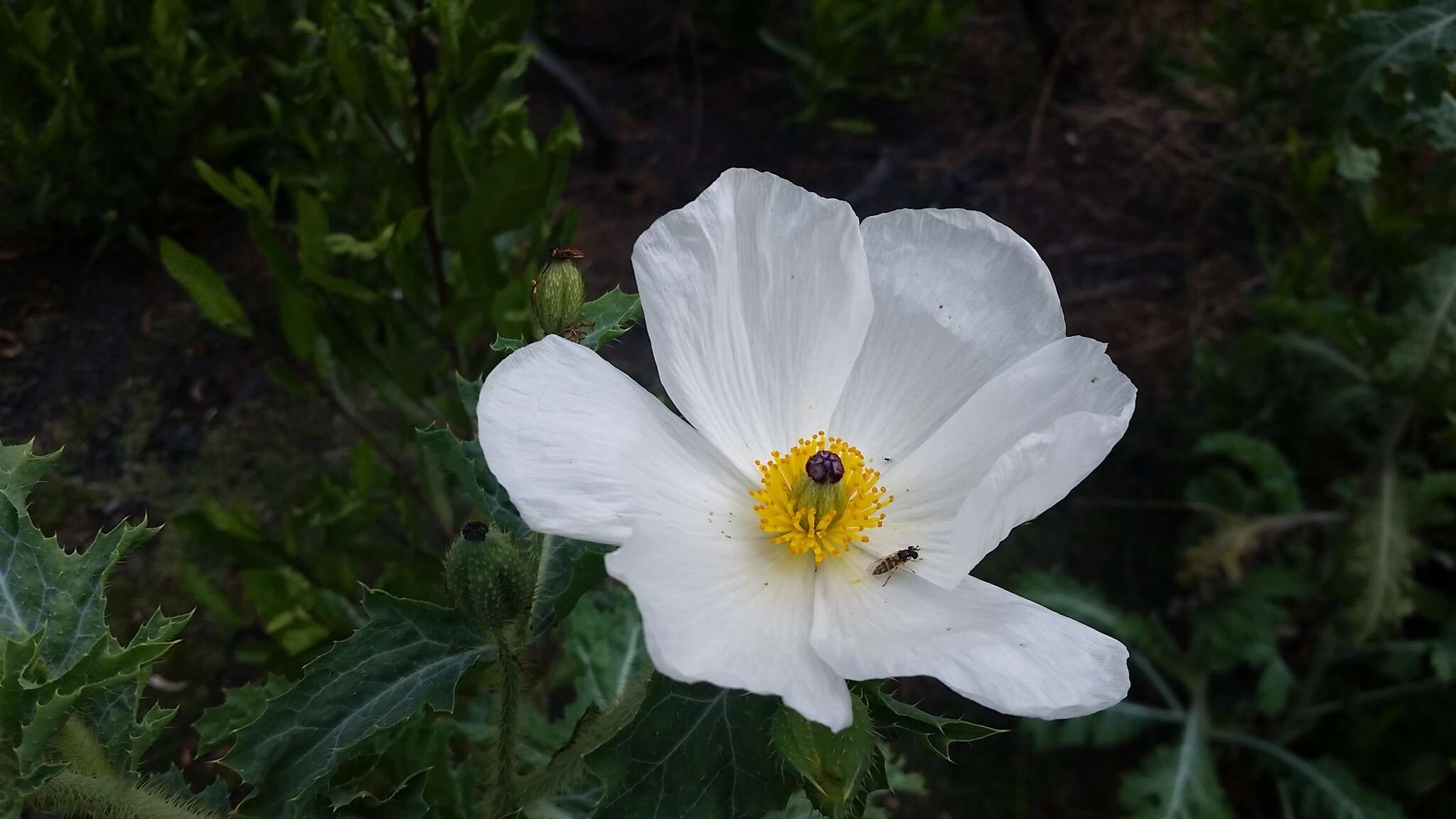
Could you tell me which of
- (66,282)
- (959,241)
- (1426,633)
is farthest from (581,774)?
(1426,633)

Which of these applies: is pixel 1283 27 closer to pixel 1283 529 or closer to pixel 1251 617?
pixel 1283 529

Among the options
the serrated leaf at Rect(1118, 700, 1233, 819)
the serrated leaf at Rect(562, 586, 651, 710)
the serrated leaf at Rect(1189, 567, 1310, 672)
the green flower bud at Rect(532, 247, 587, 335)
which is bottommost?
the serrated leaf at Rect(1118, 700, 1233, 819)

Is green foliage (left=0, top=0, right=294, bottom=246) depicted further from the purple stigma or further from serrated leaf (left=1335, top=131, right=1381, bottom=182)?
serrated leaf (left=1335, top=131, right=1381, bottom=182)

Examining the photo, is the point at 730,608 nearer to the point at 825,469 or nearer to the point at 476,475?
the point at 825,469

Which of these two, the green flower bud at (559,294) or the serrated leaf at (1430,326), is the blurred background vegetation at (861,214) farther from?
the green flower bud at (559,294)

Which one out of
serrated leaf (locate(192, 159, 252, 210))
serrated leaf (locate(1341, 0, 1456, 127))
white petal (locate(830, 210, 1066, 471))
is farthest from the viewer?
serrated leaf (locate(1341, 0, 1456, 127))

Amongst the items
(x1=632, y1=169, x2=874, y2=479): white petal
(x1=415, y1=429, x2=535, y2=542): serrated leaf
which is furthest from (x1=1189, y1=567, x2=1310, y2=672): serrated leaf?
(x1=415, y1=429, x2=535, y2=542): serrated leaf
